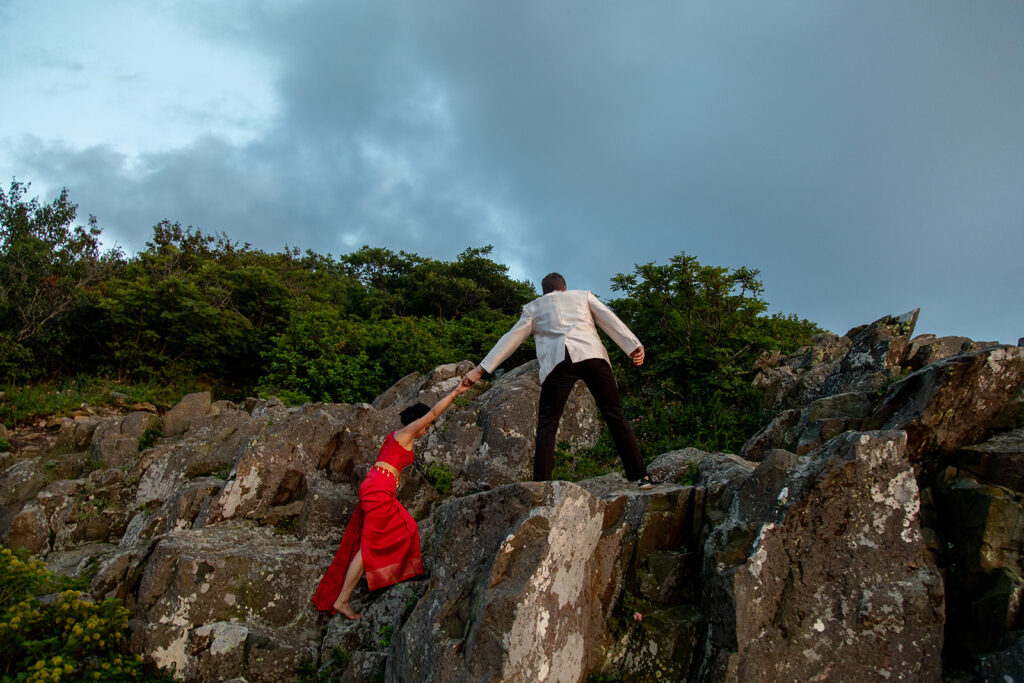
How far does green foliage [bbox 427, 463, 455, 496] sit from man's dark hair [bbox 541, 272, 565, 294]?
3.78m

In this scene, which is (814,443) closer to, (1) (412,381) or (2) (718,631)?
(2) (718,631)

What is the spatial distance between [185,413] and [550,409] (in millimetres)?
11219

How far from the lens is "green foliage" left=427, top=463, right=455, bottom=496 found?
9.06 meters

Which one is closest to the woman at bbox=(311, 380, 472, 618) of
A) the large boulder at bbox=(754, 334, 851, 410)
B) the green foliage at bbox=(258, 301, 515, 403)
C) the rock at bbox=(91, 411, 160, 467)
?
the rock at bbox=(91, 411, 160, 467)

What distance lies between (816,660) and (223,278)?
74.5 feet

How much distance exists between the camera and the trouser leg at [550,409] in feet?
20.1

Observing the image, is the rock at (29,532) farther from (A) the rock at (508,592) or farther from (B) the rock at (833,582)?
A: (B) the rock at (833,582)

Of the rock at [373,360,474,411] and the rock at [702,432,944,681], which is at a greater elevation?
the rock at [373,360,474,411]

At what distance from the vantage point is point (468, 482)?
367 inches

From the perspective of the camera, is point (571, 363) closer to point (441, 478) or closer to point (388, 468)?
point (388, 468)

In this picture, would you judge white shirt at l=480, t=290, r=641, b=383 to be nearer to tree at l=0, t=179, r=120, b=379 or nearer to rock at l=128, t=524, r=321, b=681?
rock at l=128, t=524, r=321, b=681

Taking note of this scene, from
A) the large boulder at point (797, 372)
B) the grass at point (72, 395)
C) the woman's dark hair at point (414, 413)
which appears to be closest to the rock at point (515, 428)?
the woman's dark hair at point (414, 413)

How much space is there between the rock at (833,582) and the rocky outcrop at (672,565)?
1cm

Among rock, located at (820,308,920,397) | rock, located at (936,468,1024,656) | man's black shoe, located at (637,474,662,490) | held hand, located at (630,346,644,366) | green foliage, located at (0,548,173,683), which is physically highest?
rock, located at (820,308,920,397)
